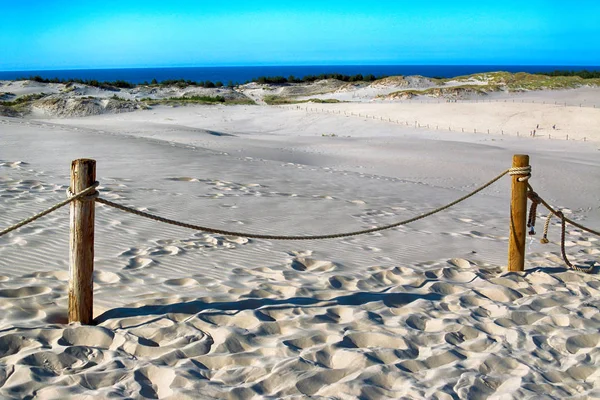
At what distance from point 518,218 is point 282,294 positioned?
2.41 metres

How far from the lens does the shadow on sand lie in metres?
4.60

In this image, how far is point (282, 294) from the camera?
5215mm

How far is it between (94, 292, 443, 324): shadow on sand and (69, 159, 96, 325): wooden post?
18 cm

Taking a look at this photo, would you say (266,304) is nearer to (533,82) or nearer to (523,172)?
(523,172)

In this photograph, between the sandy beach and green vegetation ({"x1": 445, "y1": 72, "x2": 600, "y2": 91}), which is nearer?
the sandy beach

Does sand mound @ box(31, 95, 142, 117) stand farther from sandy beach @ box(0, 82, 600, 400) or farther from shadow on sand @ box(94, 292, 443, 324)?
shadow on sand @ box(94, 292, 443, 324)

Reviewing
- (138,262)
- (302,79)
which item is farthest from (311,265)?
(302,79)

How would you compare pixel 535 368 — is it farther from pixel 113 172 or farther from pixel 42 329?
pixel 113 172

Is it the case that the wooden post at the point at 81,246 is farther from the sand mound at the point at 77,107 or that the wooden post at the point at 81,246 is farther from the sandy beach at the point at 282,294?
the sand mound at the point at 77,107

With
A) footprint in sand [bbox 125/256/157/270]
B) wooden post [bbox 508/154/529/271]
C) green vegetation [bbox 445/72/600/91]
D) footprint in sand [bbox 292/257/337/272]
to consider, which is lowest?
footprint in sand [bbox 292/257/337/272]

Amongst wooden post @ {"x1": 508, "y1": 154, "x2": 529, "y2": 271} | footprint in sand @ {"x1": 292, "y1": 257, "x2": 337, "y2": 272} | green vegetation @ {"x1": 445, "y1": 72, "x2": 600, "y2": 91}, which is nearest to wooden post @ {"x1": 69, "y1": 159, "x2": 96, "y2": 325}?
footprint in sand @ {"x1": 292, "y1": 257, "x2": 337, "y2": 272}

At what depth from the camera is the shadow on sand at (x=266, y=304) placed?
460 centimetres

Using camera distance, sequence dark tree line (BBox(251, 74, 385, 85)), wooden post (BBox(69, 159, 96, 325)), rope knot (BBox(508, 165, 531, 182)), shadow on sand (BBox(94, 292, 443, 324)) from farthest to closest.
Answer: dark tree line (BBox(251, 74, 385, 85))
rope knot (BBox(508, 165, 531, 182))
shadow on sand (BBox(94, 292, 443, 324))
wooden post (BBox(69, 159, 96, 325))

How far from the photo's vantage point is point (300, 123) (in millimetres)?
29031
